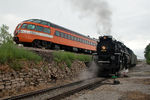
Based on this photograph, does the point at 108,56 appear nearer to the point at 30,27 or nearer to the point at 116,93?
the point at 116,93

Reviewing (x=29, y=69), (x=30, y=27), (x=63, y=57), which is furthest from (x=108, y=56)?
(x=30, y=27)

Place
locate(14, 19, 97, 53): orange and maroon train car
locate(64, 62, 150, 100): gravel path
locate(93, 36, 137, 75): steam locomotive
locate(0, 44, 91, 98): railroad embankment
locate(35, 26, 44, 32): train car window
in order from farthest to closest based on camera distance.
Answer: locate(35, 26, 44, 32): train car window → locate(93, 36, 137, 75): steam locomotive → locate(14, 19, 97, 53): orange and maroon train car → locate(0, 44, 91, 98): railroad embankment → locate(64, 62, 150, 100): gravel path

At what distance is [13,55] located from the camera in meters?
7.86

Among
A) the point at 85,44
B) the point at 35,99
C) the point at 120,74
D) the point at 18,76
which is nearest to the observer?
the point at 35,99

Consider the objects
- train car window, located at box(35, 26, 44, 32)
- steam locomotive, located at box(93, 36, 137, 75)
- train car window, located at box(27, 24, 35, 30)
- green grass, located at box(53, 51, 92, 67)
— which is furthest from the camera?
train car window, located at box(35, 26, 44, 32)

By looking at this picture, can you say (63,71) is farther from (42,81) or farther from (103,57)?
(103,57)

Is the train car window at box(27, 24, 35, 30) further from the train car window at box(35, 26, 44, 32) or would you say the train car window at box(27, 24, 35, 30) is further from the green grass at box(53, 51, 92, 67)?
the green grass at box(53, 51, 92, 67)

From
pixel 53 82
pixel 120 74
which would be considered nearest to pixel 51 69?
pixel 53 82

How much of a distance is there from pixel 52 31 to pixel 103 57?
232 inches

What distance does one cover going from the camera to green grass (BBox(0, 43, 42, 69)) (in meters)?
7.28

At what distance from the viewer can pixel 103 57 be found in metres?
13.2

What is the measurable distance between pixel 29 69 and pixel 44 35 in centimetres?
575

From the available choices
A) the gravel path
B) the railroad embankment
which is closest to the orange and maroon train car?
the railroad embankment

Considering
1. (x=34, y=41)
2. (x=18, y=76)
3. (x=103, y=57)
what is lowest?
(x=18, y=76)
